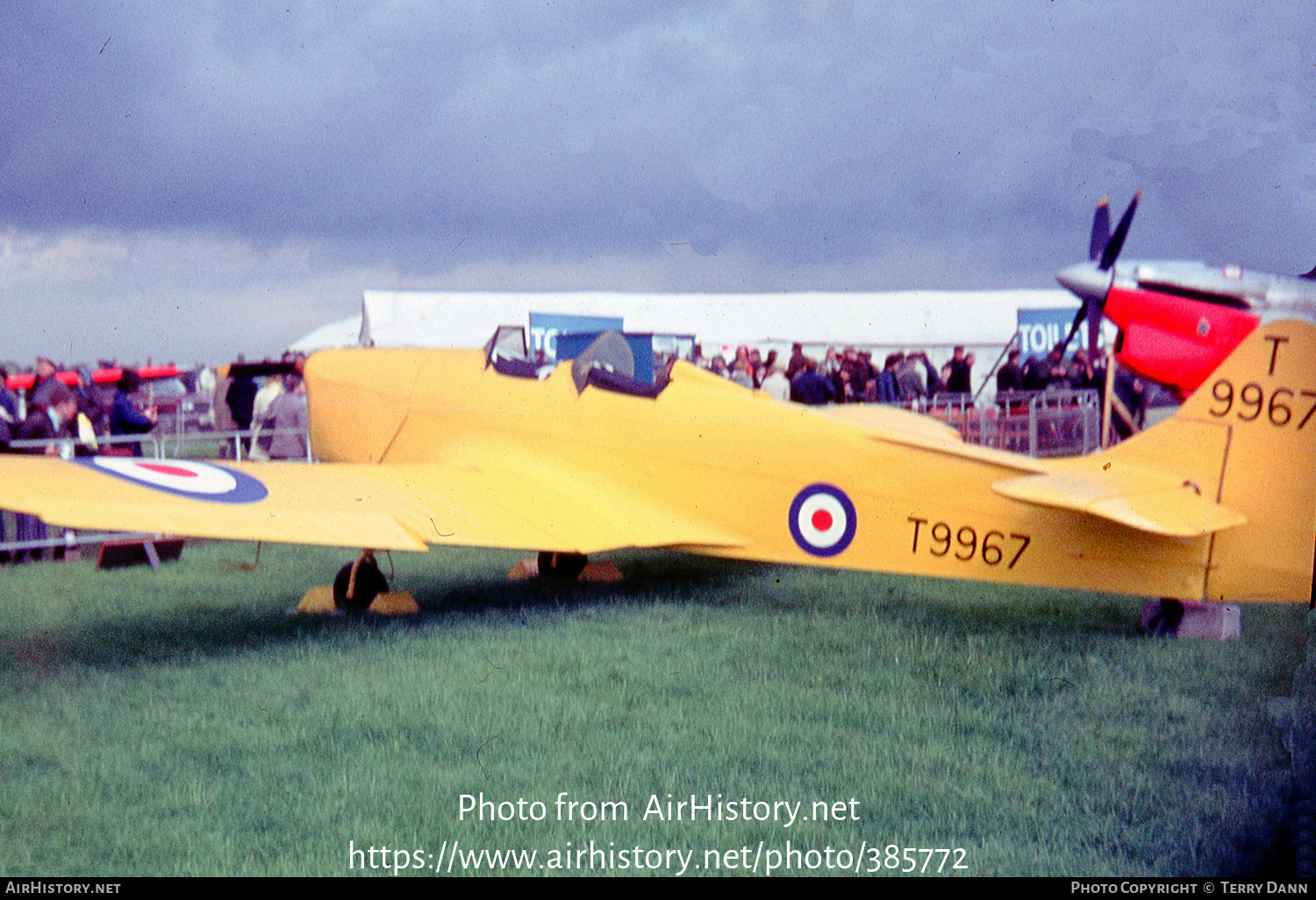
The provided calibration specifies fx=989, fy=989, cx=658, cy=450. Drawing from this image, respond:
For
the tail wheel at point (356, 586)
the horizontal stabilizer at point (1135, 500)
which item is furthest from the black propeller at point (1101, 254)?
the tail wheel at point (356, 586)

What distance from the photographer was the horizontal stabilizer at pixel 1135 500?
4859 mm

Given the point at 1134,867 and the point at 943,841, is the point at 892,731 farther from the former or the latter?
the point at 1134,867

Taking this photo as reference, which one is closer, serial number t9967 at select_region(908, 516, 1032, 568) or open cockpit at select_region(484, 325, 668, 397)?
serial number t9967 at select_region(908, 516, 1032, 568)

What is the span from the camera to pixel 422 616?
22.3ft

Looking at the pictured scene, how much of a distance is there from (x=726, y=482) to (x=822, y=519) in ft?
2.40

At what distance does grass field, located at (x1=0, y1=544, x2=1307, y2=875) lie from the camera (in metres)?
3.28

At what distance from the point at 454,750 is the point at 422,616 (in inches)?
107

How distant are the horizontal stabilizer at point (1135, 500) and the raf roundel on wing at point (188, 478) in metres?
4.22

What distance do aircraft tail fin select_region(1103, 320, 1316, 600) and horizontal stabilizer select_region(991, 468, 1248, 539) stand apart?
15 centimetres

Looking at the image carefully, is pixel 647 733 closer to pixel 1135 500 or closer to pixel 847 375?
pixel 1135 500

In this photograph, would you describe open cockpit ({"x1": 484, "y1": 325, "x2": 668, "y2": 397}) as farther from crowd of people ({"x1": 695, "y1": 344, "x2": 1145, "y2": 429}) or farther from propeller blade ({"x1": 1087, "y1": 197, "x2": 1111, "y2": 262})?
propeller blade ({"x1": 1087, "y1": 197, "x2": 1111, "y2": 262})

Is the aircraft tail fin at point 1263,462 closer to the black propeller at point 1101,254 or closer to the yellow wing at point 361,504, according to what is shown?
the black propeller at point 1101,254

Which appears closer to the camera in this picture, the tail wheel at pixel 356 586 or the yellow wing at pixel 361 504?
the yellow wing at pixel 361 504

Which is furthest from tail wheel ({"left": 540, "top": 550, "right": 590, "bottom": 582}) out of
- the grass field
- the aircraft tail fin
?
the aircraft tail fin
